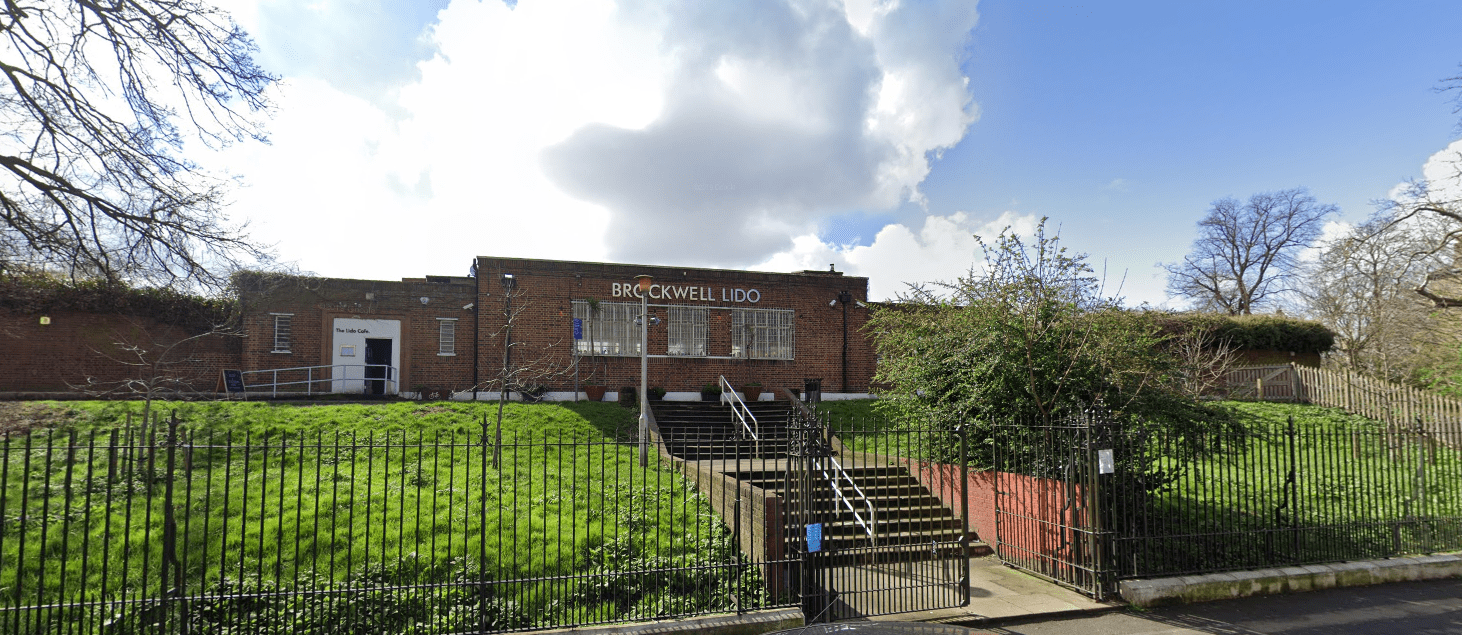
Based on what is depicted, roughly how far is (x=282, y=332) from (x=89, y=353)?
17.1ft

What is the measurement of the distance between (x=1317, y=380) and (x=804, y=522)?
22.1m

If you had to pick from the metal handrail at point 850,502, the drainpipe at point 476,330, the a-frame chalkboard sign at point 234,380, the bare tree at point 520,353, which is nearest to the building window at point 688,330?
the bare tree at point 520,353

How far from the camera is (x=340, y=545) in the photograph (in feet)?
24.7

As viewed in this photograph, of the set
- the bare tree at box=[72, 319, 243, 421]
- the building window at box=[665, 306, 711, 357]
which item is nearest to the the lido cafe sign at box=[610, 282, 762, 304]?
the building window at box=[665, 306, 711, 357]

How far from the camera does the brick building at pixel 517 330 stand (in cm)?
1966

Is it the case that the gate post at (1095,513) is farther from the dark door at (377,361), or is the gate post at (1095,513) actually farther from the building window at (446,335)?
the dark door at (377,361)

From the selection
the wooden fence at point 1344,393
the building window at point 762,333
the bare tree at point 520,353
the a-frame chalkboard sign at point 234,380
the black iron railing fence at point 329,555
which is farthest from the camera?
the building window at point 762,333

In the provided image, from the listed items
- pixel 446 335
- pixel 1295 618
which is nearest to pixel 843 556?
pixel 1295 618

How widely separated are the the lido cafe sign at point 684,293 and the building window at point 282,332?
29.2 feet

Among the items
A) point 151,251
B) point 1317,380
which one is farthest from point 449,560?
point 1317,380

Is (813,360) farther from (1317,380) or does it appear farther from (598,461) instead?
(1317,380)

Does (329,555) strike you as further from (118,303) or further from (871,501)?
(118,303)

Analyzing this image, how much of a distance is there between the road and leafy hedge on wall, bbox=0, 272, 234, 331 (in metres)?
19.8

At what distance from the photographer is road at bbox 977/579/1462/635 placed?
22.6 feet
